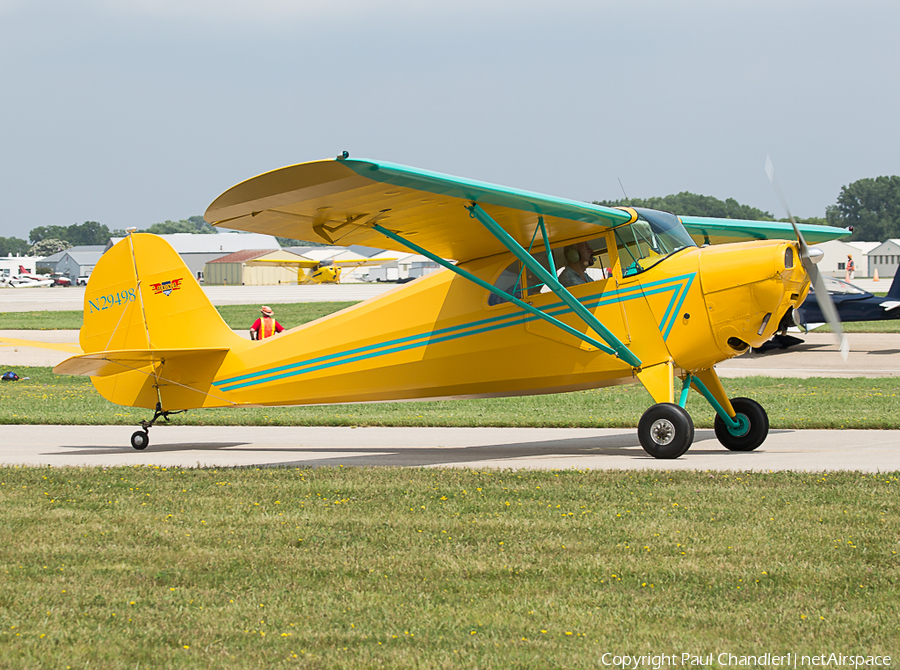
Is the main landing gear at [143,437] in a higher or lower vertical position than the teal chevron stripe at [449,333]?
lower

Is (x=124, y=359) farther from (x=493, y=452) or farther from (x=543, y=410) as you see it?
Answer: (x=543, y=410)

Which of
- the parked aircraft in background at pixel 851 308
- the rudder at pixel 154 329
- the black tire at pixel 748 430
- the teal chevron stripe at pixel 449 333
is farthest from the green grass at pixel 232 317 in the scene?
the black tire at pixel 748 430

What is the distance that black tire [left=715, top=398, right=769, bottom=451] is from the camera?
36.6 ft

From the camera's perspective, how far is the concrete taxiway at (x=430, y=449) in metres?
10.2

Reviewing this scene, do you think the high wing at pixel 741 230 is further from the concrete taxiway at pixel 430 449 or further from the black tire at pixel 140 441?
the black tire at pixel 140 441

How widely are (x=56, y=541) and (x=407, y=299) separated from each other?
573 centimetres

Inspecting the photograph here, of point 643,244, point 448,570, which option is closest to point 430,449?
point 643,244

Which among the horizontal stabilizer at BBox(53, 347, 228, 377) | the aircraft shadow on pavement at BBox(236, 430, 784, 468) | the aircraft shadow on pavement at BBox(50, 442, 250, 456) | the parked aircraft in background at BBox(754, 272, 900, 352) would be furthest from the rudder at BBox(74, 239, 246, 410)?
the parked aircraft in background at BBox(754, 272, 900, 352)

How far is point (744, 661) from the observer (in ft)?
14.2

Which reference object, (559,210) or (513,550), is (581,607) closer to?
(513,550)

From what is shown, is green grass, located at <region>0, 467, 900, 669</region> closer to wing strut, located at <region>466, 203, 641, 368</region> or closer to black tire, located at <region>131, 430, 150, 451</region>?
wing strut, located at <region>466, 203, 641, 368</region>

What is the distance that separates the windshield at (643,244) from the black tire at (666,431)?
161 centimetres

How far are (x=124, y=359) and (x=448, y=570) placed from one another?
25.4 feet

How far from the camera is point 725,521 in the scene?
702cm
